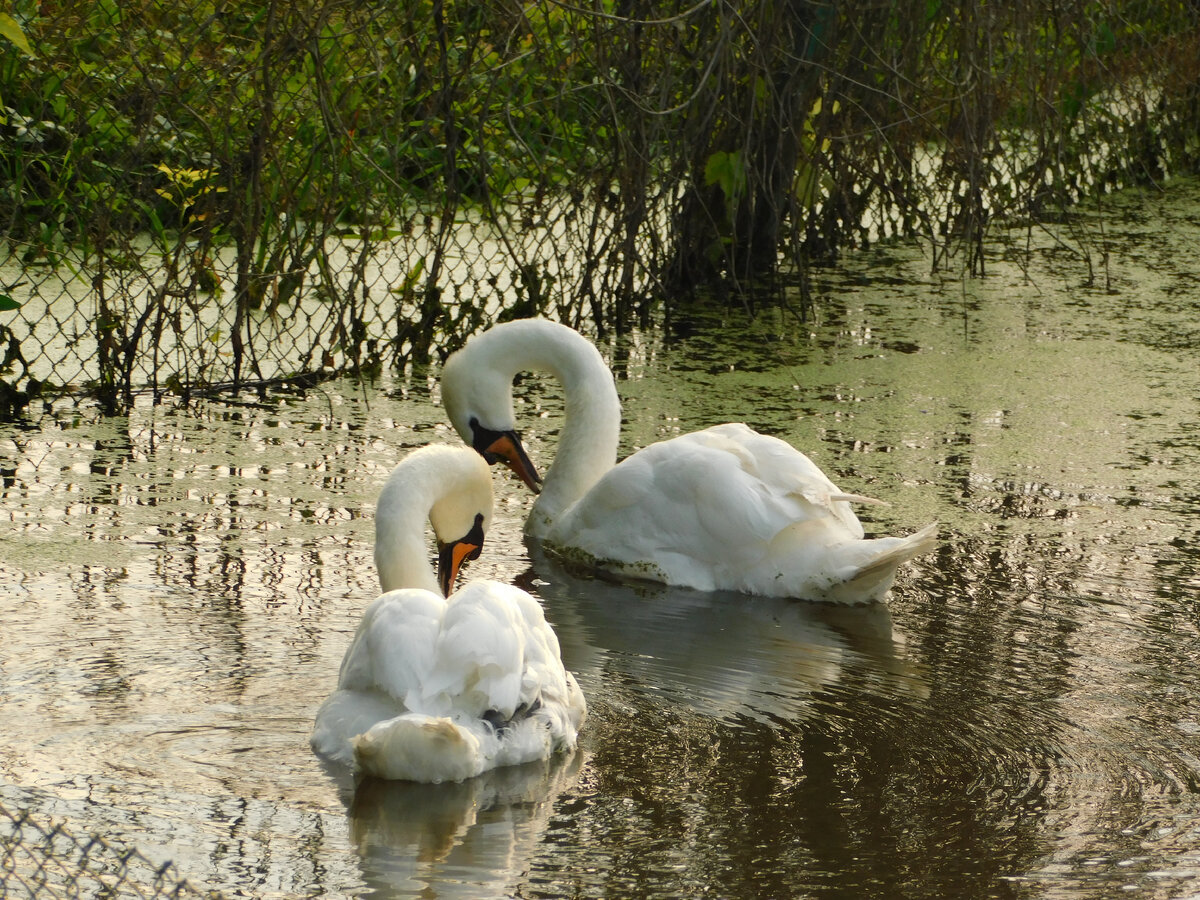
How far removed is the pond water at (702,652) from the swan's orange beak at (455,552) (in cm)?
24

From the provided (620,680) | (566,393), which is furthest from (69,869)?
(566,393)

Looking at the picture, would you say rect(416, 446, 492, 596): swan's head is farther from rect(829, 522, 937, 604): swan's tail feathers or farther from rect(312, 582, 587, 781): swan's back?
rect(829, 522, 937, 604): swan's tail feathers

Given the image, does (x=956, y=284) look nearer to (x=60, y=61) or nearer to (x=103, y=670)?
(x=60, y=61)

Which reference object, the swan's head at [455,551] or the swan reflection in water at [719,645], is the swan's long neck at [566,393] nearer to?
the swan reflection in water at [719,645]

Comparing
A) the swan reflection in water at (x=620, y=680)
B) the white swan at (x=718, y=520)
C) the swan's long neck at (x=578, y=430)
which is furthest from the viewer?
the swan's long neck at (x=578, y=430)

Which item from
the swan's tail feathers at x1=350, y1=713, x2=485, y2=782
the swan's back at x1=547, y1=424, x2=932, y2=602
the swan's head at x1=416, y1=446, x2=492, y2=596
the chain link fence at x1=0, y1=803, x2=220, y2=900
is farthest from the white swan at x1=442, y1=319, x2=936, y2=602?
the chain link fence at x1=0, y1=803, x2=220, y2=900

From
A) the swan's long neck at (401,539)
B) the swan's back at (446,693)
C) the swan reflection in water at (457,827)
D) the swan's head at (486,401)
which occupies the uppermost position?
the swan's head at (486,401)

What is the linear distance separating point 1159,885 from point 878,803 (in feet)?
1.74

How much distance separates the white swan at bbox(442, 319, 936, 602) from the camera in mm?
4547

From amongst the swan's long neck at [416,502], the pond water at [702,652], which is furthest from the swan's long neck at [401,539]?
the pond water at [702,652]

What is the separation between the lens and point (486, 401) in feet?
17.3

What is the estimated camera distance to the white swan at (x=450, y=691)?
314 cm

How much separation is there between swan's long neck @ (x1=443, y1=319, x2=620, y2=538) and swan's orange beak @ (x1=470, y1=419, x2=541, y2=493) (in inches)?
1.5

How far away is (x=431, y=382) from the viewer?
640cm
